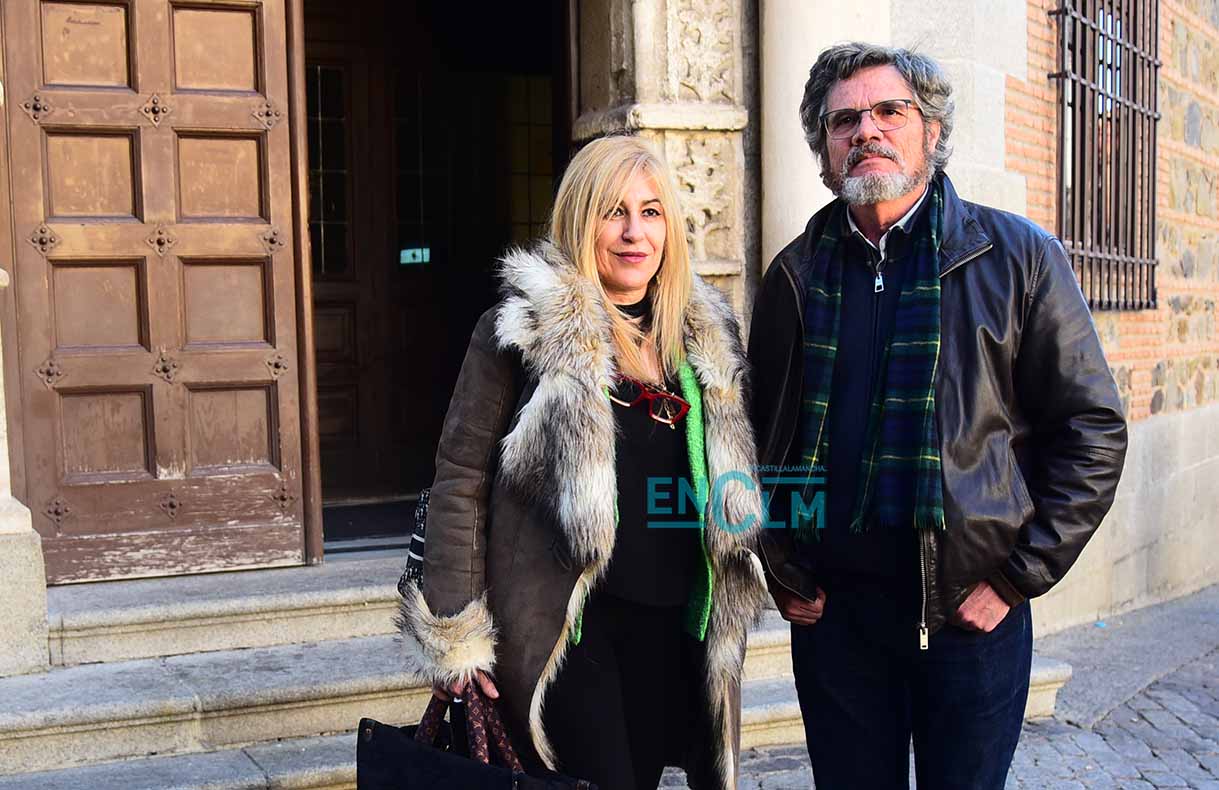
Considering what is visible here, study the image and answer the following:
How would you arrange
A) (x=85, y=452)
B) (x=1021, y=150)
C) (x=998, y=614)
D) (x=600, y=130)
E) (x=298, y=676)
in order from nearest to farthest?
(x=998, y=614) → (x=298, y=676) → (x=85, y=452) → (x=600, y=130) → (x=1021, y=150)

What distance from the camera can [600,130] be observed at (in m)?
5.37

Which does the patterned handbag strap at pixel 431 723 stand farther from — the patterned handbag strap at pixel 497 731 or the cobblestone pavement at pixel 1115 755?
the cobblestone pavement at pixel 1115 755

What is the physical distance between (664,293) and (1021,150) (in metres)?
4.16

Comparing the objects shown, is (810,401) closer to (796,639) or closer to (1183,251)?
(796,639)

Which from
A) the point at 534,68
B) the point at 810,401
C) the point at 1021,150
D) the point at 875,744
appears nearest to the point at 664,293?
the point at 810,401

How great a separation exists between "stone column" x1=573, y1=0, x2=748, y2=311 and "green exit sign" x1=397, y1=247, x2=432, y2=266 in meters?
2.40

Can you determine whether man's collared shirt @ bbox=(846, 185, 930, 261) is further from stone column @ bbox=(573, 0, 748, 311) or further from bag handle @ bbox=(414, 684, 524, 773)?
stone column @ bbox=(573, 0, 748, 311)

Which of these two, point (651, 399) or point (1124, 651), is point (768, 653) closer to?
point (651, 399)

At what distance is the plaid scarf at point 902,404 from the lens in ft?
8.34

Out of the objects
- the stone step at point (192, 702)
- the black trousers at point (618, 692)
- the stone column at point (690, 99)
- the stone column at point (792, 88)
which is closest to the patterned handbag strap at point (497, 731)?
the black trousers at point (618, 692)

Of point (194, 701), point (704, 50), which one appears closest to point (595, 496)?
point (194, 701)

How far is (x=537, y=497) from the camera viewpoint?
279 centimetres

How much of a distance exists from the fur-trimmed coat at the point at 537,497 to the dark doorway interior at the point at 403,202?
14.0 ft

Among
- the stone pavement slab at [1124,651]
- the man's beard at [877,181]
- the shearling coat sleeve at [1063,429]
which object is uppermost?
the man's beard at [877,181]
